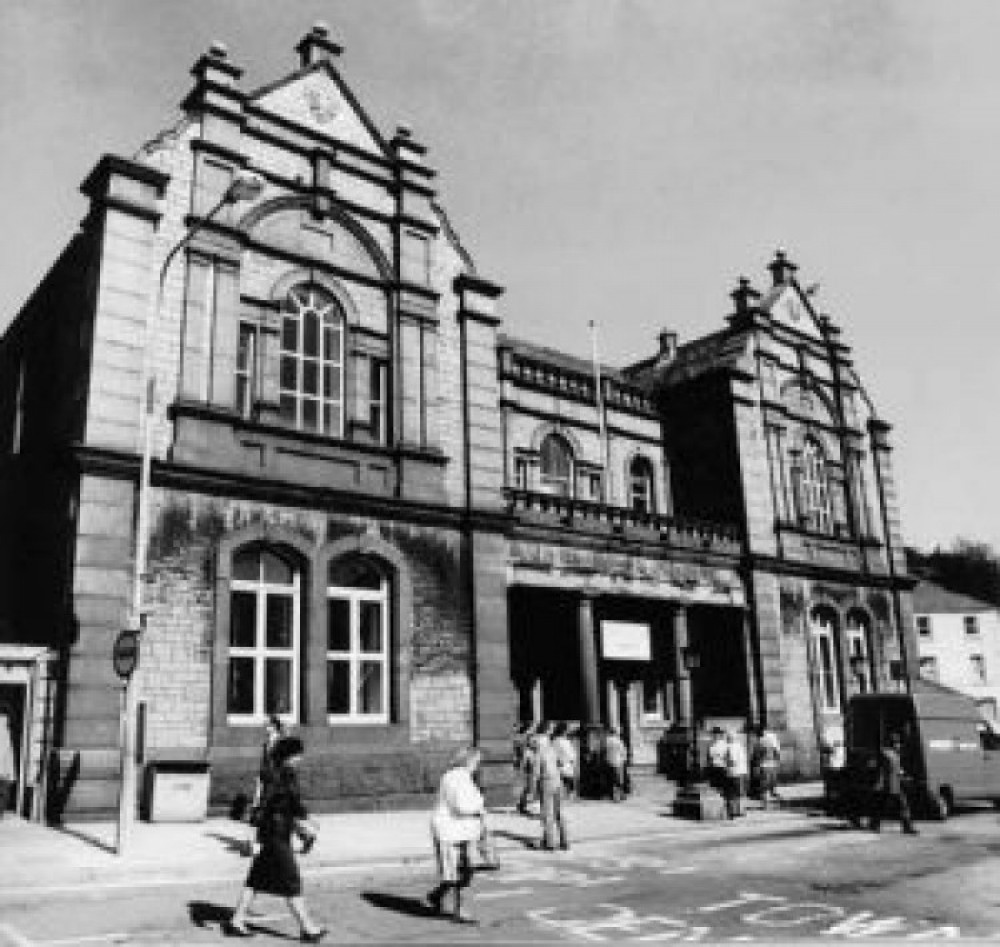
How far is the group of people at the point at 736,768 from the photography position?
58.1ft

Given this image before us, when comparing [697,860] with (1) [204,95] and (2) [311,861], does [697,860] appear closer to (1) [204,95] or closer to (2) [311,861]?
(2) [311,861]

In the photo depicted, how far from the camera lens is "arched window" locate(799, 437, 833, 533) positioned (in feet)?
94.3

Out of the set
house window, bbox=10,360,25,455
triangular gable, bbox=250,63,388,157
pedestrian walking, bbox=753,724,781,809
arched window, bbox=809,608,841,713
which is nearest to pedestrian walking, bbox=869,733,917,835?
pedestrian walking, bbox=753,724,781,809

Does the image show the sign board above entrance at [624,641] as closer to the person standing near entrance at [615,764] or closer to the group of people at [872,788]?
the person standing near entrance at [615,764]

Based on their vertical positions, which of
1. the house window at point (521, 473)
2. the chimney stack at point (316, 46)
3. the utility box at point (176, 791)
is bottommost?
the utility box at point (176, 791)

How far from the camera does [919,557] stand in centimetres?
10519

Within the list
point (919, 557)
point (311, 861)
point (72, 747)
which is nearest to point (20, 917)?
point (311, 861)

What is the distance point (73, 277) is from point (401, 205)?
6.83 meters

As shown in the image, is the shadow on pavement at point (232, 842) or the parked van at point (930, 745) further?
the parked van at point (930, 745)

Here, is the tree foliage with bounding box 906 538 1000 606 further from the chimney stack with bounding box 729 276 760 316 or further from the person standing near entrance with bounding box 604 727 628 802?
the person standing near entrance with bounding box 604 727 628 802

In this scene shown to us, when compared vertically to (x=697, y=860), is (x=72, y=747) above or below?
above

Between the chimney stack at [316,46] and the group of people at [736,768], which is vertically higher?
the chimney stack at [316,46]

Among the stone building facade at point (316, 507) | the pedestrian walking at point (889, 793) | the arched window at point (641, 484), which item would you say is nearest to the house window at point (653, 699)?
the stone building facade at point (316, 507)

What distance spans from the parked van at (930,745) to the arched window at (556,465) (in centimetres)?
916
